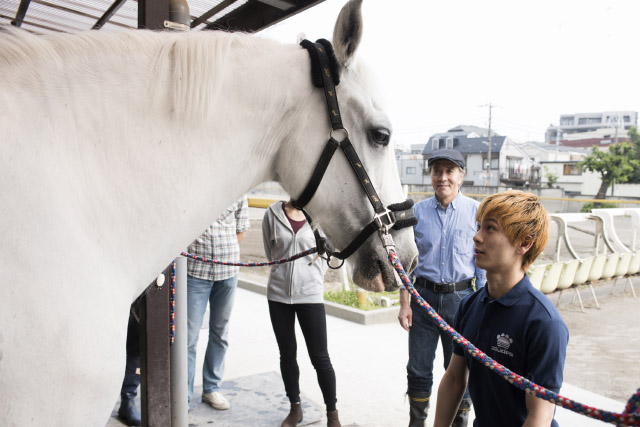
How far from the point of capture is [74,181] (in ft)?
3.28

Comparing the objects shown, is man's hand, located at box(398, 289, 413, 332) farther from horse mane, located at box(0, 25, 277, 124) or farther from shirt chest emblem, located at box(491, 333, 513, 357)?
horse mane, located at box(0, 25, 277, 124)

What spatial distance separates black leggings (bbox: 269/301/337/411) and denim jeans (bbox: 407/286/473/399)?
58 cm

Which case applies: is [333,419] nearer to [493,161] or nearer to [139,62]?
[139,62]

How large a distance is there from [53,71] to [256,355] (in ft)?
12.4

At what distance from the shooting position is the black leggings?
9.43 feet

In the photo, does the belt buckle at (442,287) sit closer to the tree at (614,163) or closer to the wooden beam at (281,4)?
the wooden beam at (281,4)

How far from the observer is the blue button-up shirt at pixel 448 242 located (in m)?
2.89

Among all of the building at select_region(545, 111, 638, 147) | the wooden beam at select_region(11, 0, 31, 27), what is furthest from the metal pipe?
the building at select_region(545, 111, 638, 147)

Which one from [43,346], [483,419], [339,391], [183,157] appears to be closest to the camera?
[43,346]

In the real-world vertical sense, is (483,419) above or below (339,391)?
above

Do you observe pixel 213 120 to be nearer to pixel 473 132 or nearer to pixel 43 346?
pixel 43 346

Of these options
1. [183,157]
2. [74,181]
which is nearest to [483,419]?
[183,157]

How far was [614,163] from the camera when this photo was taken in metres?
35.8

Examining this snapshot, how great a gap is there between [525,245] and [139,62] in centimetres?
142
